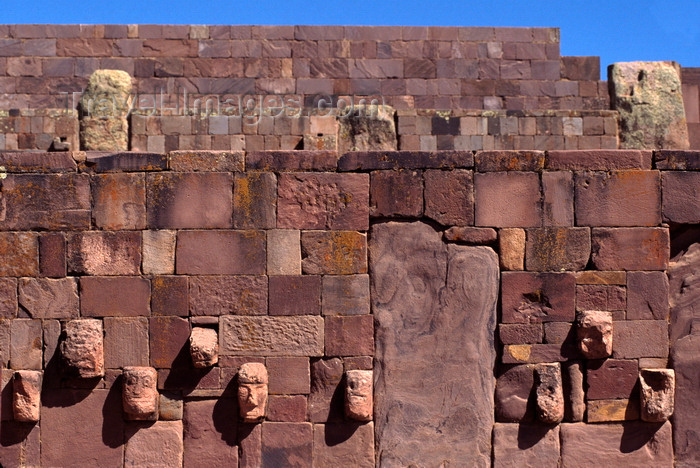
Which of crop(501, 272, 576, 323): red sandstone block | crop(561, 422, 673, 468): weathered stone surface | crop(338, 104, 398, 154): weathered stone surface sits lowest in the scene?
crop(561, 422, 673, 468): weathered stone surface

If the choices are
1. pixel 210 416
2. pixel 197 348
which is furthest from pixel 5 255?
pixel 210 416

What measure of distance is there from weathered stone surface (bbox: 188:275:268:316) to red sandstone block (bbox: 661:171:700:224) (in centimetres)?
352

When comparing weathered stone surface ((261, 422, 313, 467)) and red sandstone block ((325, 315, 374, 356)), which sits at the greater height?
red sandstone block ((325, 315, 374, 356))

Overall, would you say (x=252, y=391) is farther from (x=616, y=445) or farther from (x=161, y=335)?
(x=616, y=445)

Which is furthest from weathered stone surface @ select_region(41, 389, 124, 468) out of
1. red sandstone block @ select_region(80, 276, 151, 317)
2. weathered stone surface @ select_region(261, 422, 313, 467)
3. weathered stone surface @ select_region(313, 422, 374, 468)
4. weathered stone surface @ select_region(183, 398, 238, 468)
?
weathered stone surface @ select_region(313, 422, 374, 468)

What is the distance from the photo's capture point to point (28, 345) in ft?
18.7

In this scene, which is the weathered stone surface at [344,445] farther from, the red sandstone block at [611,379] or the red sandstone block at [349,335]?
the red sandstone block at [611,379]

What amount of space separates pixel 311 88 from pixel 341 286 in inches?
280

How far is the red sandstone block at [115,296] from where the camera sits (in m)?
5.68

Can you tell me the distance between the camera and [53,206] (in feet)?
18.7

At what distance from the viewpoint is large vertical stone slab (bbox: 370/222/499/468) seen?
18.8 feet

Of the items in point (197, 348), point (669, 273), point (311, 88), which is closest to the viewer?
point (197, 348)

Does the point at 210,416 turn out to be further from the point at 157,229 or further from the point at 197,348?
the point at 157,229

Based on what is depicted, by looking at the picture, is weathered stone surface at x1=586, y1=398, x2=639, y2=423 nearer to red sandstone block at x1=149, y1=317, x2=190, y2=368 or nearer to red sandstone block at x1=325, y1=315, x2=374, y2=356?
red sandstone block at x1=325, y1=315, x2=374, y2=356
